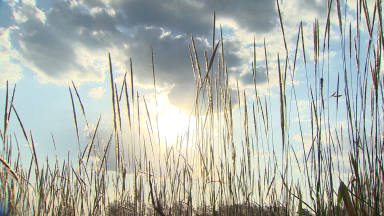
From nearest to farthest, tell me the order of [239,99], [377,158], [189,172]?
[377,158] < [189,172] < [239,99]

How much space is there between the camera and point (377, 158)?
1.09 metres

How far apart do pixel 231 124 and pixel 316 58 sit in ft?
2.24

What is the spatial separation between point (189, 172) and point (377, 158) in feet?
3.46

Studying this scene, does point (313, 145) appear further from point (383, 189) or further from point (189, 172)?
point (189, 172)

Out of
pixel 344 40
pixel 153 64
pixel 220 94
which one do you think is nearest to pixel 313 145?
pixel 344 40

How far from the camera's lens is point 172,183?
1742 millimetres

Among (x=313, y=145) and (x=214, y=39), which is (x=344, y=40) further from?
(x=214, y=39)

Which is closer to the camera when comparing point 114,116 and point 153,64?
point 114,116

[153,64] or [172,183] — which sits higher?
[153,64]

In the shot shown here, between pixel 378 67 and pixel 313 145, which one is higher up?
pixel 378 67

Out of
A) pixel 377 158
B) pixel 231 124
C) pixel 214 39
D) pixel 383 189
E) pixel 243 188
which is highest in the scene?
pixel 214 39

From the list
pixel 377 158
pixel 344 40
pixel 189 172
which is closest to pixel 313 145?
pixel 377 158

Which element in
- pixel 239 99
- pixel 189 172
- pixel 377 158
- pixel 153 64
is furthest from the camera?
pixel 239 99

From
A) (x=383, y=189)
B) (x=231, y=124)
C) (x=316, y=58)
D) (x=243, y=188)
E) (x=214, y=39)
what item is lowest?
(x=243, y=188)
